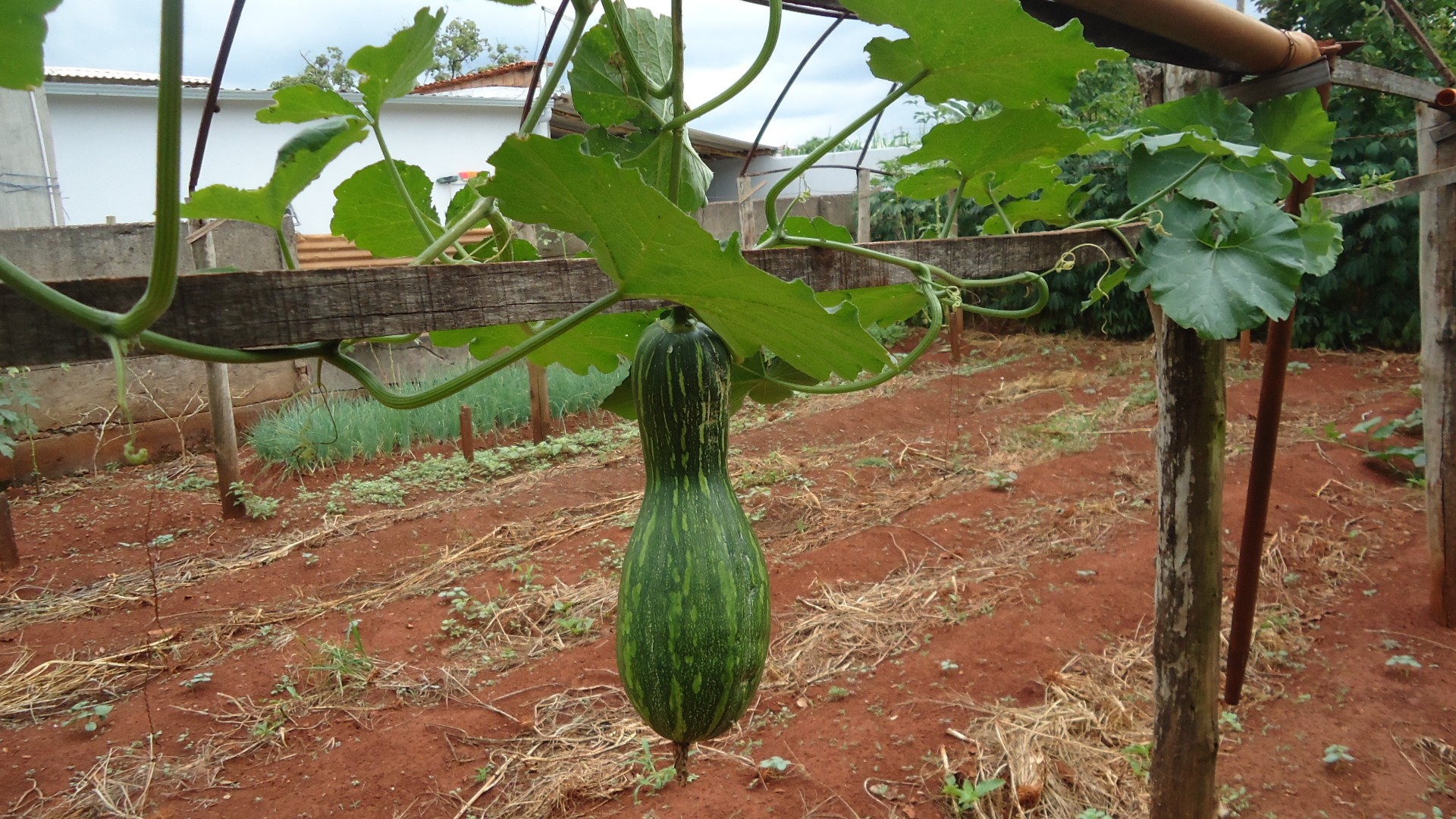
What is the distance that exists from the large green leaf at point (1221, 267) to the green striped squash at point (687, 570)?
2.53ft

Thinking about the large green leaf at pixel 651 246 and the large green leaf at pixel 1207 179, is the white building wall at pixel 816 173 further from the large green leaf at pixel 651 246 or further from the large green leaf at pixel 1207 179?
the large green leaf at pixel 651 246

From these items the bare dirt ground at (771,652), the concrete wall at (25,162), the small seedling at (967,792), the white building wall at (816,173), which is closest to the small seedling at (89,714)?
the bare dirt ground at (771,652)

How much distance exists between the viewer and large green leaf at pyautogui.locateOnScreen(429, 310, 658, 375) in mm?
1011

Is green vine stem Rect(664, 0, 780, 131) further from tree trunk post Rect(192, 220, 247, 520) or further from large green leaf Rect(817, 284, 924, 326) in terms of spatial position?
tree trunk post Rect(192, 220, 247, 520)

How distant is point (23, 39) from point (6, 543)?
16.2ft

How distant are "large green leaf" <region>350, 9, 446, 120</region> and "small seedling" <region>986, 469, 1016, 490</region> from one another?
176 inches

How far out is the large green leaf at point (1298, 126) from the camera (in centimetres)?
152

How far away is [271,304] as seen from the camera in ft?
1.94

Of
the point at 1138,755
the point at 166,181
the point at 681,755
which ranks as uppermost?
the point at 166,181

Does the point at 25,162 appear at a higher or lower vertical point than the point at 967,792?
higher

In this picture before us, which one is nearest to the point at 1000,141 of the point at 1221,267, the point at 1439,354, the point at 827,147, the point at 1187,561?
the point at 827,147

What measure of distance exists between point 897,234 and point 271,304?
1099 cm

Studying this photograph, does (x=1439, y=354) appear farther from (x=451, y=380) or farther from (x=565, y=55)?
(x=451, y=380)

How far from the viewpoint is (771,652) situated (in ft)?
10.6
